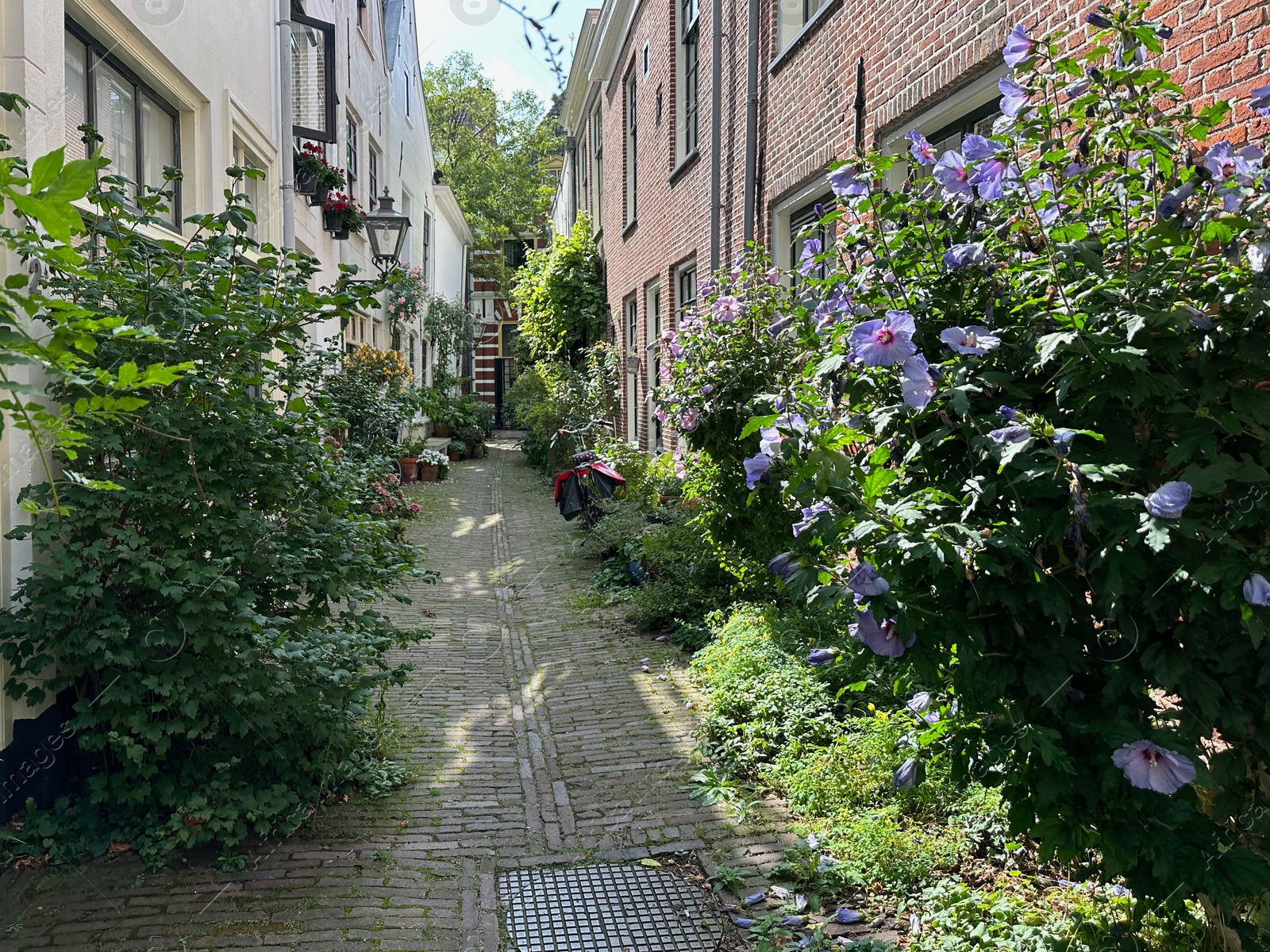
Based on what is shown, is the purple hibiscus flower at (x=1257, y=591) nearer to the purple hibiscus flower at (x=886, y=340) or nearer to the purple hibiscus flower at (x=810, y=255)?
the purple hibiscus flower at (x=886, y=340)

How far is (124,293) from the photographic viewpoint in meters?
3.92

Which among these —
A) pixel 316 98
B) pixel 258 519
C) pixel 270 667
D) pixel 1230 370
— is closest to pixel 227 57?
pixel 316 98

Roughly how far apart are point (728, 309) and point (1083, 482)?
4002mm

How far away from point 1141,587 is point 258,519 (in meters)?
3.27

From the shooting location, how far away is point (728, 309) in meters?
6.07

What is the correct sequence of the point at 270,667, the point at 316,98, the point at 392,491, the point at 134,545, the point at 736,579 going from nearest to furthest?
1. the point at 134,545
2. the point at 270,667
3. the point at 736,579
4. the point at 316,98
5. the point at 392,491

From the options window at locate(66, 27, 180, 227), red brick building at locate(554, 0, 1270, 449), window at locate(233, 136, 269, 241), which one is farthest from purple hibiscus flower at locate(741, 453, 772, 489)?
window at locate(233, 136, 269, 241)

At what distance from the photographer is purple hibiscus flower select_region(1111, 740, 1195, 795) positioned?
217 cm

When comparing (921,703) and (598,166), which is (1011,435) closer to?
(921,703)

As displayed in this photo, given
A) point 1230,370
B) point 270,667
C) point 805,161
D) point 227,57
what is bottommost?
point 270,667

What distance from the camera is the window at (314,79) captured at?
360 inches

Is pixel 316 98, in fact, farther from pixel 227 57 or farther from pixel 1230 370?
pixel 1230 370

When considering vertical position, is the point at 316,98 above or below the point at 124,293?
above

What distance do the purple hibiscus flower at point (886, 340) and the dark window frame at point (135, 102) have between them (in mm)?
3305
